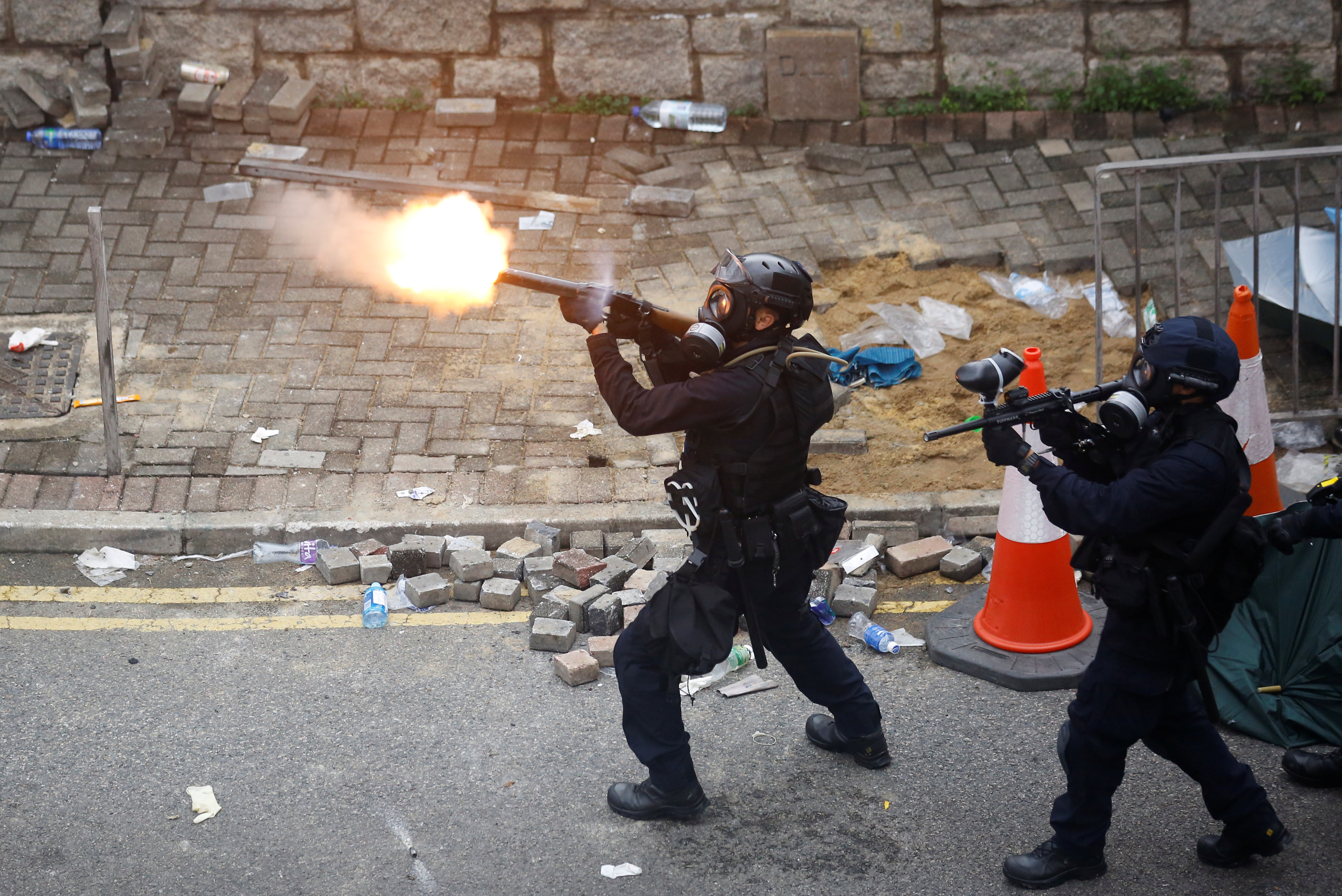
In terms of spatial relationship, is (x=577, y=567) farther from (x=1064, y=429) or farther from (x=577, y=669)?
(x=1064, y=429)

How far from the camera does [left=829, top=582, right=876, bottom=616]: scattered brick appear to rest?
5688mm

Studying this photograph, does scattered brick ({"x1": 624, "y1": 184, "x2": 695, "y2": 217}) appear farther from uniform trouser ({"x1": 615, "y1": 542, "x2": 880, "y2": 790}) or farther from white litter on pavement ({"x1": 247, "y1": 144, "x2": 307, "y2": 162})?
uniform trouser ({"x1": 615, "y1": 542, "x2": 880, "y2": 790})

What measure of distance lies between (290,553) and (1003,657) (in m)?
3.30

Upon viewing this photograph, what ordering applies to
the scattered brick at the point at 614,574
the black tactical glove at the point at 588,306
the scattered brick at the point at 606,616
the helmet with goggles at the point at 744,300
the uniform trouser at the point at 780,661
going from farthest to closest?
the scattered brick at the point at 614,574, the scattered brick at the point at 606,616, the black tactical glove at the point at 588,306, the uniform trouser at the point at 780,661, the helmet with goggles at the point at 744,300

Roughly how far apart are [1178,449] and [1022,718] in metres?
1.55

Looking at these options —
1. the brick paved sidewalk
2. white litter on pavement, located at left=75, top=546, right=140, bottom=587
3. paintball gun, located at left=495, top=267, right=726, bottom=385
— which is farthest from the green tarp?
white litter on pavement, located at left=75, top=546, right=140, bottom=587

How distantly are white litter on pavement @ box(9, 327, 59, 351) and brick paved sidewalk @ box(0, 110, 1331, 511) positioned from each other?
0.33 metres

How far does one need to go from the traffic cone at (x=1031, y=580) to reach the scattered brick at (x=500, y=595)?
2.05 meters

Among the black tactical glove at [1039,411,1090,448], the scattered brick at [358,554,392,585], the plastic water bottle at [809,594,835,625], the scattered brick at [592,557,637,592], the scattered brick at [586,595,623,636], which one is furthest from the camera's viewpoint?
the scattered brick at [358,554,392,585]

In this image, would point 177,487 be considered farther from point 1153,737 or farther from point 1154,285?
point 1154,285

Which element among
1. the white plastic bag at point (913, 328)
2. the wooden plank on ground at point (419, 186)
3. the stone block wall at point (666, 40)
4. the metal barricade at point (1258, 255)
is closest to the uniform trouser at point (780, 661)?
the metal barricade at point (1258, 255)

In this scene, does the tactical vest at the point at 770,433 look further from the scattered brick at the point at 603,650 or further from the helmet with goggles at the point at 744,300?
the scattered brick at the point at 603,650

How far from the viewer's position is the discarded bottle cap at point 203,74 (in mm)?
9695

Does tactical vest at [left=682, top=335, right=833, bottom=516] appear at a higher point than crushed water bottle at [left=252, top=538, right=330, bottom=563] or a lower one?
higher
